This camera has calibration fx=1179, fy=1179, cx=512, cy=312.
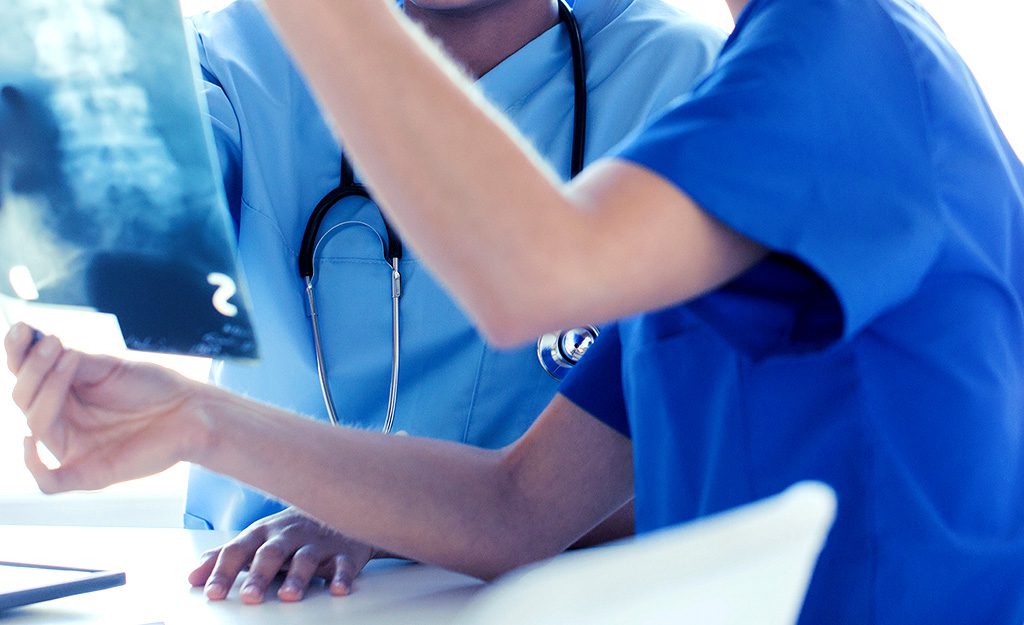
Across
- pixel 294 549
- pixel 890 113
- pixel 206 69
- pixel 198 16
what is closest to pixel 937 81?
pixel 890 113

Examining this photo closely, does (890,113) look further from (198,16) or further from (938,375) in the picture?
(198,16)

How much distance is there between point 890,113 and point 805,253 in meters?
0.10

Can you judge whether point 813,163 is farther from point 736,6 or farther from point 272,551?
point 272,551

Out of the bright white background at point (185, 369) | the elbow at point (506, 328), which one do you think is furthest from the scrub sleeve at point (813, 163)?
the bright white background at point (185, 369)

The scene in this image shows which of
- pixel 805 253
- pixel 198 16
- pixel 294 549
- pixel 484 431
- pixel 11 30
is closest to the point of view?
pixel 805 253

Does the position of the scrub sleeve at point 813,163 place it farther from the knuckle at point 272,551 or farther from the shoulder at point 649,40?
the shoulder at point 649,40

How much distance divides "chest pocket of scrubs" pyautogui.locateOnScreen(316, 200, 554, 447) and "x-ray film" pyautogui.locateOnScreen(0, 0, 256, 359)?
0.39 meters

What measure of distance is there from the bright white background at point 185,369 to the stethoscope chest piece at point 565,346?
2.80ft

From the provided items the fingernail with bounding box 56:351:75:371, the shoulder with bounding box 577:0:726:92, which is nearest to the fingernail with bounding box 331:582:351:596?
the fingernail with bounding box 56:351:75:371

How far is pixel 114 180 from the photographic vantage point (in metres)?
0.86

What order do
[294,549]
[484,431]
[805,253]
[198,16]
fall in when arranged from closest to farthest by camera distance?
1. [805,253]
2. [294,549]
3. [484,431]
4. [198,16]

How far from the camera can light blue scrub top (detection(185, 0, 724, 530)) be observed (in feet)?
4.09

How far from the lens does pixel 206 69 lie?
1325mm

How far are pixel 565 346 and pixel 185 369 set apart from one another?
0.93 meters
